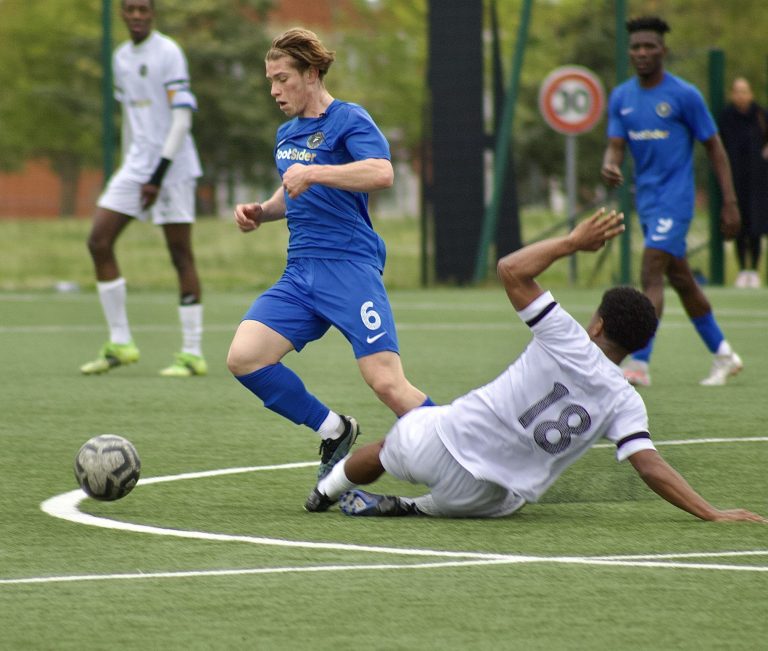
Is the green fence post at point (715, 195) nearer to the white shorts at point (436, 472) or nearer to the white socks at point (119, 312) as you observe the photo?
the white socks at point (119, 312)

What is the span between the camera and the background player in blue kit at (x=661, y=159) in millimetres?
10914

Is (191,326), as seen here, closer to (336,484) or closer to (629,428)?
(336,484)

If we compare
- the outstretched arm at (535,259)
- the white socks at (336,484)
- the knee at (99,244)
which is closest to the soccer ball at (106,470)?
the white socks at (336,484)

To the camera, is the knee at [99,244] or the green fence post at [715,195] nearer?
the knee at [99,244]

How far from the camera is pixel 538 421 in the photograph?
20.1 ft

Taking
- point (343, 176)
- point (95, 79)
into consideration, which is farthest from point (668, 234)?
point (95, 79)

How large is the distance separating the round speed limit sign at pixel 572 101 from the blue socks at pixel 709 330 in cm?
1068

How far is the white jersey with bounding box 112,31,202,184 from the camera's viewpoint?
11.9m

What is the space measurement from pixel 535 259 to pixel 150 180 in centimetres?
618

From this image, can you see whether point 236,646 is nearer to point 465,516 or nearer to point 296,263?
point 465,516

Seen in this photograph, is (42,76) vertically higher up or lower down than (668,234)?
lower down

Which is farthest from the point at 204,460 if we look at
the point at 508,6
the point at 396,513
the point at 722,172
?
the point at 508,6

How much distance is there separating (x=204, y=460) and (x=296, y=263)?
1.33 meters

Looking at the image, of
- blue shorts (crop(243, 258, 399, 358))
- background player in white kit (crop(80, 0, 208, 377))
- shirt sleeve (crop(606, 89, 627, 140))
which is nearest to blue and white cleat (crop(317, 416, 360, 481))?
blue shorts (crop(243, 258, 399, 358))
